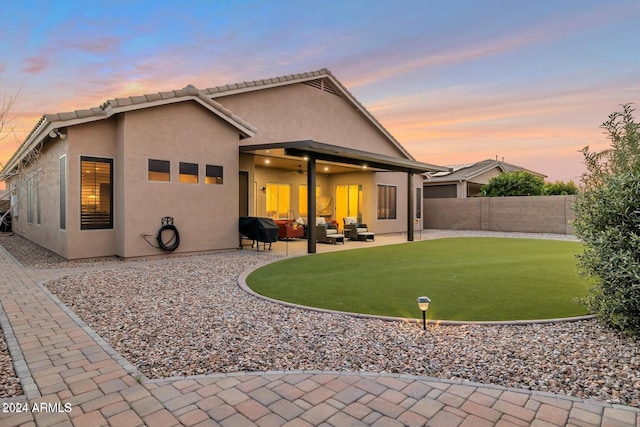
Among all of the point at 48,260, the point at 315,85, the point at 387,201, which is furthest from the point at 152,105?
the point at 387,201

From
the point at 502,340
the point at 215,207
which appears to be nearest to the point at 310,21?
the point at 215,207

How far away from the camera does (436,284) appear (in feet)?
21.4

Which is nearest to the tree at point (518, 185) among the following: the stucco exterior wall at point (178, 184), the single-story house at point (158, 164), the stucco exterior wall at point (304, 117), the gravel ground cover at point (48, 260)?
the stucco exterior wall at point (304, 117)

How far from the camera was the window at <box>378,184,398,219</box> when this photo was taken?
19031 millimetres

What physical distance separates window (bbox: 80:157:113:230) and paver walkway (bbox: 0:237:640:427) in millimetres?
6956

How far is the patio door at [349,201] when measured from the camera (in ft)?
61.3

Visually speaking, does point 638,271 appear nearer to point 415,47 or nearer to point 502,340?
point 502,340

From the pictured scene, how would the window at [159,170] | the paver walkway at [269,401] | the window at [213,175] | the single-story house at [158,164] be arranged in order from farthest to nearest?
the window at [213,175] → the window at [159,170] → the single-story house at [158,164] → the paver walkway at [269,401]

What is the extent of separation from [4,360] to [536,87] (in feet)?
49.4

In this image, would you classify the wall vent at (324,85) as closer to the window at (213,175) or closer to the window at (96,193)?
the window at (213,175)

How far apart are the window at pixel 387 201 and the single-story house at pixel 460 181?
6651 millimetres

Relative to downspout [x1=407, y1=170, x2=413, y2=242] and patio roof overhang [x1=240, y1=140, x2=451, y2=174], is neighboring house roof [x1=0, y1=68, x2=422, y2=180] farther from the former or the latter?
downspout [x1=407, y1=170, x2=413, y2=242]

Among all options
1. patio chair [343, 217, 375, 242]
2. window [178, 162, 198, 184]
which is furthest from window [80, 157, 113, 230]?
patio chair [343, 217, 375, 242]

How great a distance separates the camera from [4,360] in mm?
3295
